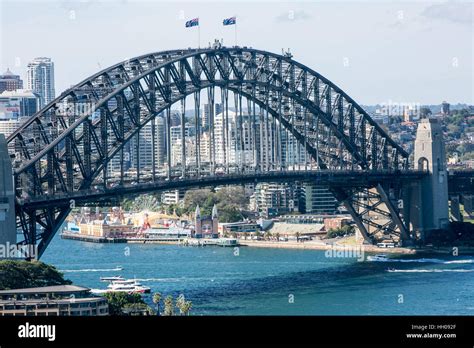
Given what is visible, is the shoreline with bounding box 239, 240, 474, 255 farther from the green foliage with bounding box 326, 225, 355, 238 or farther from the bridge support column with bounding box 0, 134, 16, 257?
the bridge support column with bounding box 0, 134, 16, 257

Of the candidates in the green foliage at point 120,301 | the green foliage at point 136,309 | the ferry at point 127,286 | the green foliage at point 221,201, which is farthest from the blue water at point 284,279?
the green foliage at point 221,201

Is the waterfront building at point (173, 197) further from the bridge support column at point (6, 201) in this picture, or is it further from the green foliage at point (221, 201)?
the bridge support column at point (6, 201)

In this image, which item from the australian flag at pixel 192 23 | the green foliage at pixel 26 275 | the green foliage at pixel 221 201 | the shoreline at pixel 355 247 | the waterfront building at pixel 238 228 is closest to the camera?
the green foliage at pixel 26 275

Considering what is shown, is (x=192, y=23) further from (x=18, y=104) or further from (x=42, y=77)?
(x=42, y=77)

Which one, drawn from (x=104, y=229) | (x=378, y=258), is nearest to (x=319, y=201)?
(x=104, y=229)
